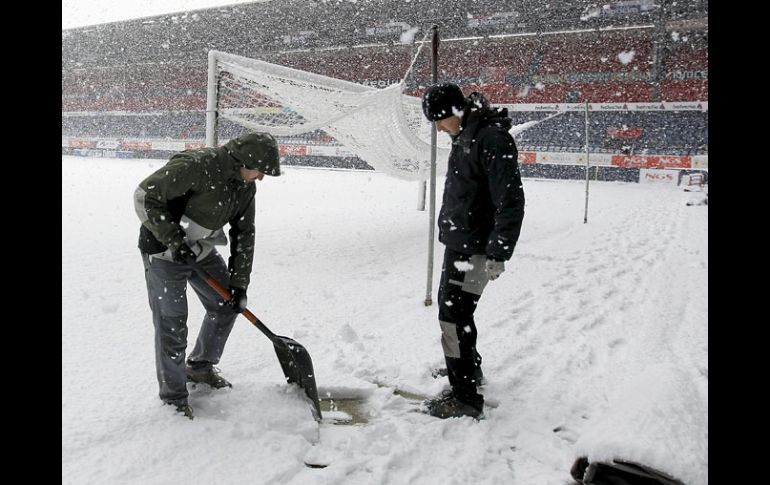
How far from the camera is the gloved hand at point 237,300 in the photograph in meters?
2.27

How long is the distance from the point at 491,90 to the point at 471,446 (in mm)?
23889

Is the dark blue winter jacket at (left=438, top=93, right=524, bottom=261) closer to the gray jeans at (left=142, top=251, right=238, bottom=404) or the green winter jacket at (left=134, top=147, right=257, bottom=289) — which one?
the green winter jacket at (left=134, top=147, right=257, bottom=289)

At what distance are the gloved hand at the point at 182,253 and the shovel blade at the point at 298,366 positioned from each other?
581 millimetres

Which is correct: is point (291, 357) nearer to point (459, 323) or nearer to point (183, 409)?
point (183, 409)

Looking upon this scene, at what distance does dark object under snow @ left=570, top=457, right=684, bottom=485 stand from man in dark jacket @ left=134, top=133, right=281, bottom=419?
1509 millimetres

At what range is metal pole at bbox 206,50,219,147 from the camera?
15.3ft

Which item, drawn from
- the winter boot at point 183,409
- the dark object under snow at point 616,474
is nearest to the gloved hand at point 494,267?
the dark object under snow at point 616,474

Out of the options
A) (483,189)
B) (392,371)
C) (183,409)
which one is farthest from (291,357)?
(483,189)

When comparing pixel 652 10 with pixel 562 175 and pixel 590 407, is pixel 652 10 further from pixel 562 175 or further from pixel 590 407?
pixel 590 407

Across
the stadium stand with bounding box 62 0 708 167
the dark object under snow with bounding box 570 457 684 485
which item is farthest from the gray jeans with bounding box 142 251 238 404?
the stadium stand with bounding box 62 0 708 167

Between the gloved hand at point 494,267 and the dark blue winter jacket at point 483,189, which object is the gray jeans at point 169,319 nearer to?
the dark blue winter jacket at point 483,189

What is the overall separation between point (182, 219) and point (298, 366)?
0.83 metres

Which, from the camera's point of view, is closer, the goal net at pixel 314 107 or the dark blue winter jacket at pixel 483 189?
the dark blue winter jacket at pixel 483 189

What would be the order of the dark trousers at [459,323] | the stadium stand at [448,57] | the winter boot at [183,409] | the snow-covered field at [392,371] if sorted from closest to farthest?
1. the snow-covered field at [392,371]
2. the winter boot at [183,409]
3. the dark trousers at [459,323]
4. the stadium stand at [448,57]
